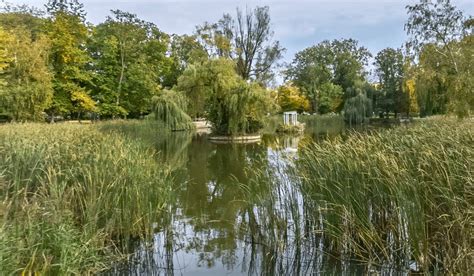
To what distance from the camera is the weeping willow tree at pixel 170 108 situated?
24953mm

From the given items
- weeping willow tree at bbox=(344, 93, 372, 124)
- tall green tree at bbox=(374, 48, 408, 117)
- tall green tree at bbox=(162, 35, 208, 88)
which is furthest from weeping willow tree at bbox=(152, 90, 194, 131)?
tall green tree at bbox=(374, 48, 408, 117)

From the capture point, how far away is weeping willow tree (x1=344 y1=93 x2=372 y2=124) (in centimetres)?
4131

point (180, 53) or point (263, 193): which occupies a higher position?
point (180, 53)

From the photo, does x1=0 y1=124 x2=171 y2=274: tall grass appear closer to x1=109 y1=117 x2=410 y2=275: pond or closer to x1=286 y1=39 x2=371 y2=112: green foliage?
x1=109 y1=117 x2=410 y2=275: pond

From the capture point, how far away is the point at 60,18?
23219 mm

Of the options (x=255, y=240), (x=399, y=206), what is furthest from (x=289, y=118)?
(x=399, y=206)

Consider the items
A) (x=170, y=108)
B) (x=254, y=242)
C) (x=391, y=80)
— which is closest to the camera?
(x=254, y=242)

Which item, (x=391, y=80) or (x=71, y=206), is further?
(x=391, y=80)

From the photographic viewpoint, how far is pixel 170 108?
25031 mm

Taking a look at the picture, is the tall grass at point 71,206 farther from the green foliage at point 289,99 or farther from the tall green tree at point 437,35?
the green foliage at point 289,99

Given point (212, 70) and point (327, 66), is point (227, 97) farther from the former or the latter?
point (327, 66)

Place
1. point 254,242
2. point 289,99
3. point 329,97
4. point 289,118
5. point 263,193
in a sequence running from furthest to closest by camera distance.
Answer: point 329,97 < point 289,99 < point 289,118 < point 263,193 < point 254,242

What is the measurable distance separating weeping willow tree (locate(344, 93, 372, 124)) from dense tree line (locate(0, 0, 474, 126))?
4.5 inches

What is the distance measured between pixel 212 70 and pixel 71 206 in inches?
767
